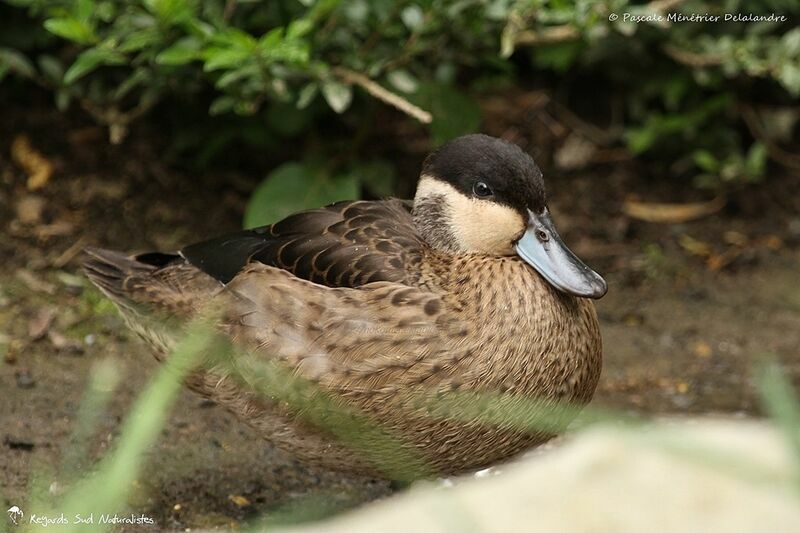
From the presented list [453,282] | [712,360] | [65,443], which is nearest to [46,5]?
[65,443]

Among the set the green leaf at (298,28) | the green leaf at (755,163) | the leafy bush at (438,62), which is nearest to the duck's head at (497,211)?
the leafy bush at (438,62)

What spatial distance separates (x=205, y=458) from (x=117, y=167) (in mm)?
1904

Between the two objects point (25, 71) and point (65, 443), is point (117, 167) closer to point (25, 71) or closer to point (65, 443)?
point (25, 71)

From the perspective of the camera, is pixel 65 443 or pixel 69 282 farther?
pixel 69 282

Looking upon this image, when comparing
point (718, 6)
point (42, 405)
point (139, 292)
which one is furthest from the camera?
point (718, 6)

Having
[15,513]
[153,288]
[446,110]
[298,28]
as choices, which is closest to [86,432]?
[15,513]

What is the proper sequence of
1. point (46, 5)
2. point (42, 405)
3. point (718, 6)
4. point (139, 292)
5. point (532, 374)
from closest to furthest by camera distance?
point (532, 374), point (139, 292), point (42, 405), point (46, 5), point (718, 6)

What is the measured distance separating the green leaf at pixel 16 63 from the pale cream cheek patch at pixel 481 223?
215 centimetres

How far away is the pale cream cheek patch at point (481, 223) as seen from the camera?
383cm

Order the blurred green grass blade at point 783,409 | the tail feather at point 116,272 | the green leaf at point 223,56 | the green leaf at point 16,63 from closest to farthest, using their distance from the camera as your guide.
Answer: the blurred green grass blade at point 783,409 → the tail feather at point 116,272 → the green leaf at point 223,56 → the green leaf at point 16,63

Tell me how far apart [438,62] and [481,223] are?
179 centimetres

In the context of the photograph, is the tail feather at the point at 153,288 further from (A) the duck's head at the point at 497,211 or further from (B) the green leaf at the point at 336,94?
(B) the green leaf at the point at 336,94

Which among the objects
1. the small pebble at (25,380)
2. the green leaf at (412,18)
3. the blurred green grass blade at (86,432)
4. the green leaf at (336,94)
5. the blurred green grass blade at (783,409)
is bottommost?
the small pebble at (25,380)

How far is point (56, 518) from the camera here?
9.93 feet
